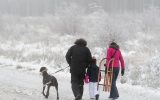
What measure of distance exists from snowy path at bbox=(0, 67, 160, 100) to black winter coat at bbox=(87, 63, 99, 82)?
3.38 feet

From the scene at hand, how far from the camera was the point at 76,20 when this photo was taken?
1692 inches

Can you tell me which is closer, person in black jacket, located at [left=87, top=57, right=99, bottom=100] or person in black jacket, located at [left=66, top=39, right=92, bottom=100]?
person in black jacket, located at [left=66, top=39, right=92, bottom=100]

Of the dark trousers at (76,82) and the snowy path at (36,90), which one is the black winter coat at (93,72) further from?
the snowy path at (36,90)

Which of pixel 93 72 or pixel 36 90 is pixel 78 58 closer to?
pixel 93 72

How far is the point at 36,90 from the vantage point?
12.6m

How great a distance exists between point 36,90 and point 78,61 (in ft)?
8.94

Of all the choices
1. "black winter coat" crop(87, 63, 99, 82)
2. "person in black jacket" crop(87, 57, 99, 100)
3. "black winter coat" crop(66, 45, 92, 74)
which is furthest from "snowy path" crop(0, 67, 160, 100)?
"black winter coat" crop(66, 45, 92, 74)

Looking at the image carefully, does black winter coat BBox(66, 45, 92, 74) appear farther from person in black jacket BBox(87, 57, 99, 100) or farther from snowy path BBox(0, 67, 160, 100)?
snowy path BBox(0, 67, 160, 100)

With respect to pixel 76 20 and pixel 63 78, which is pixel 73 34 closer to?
pixel 76 20

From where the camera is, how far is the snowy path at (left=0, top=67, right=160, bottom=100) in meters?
11.6

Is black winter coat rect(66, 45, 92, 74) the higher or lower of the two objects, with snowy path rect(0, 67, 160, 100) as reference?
higher

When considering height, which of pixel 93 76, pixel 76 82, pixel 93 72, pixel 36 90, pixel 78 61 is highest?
pixel 78 61

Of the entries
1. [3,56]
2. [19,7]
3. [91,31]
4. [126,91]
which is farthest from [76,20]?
[19,7]

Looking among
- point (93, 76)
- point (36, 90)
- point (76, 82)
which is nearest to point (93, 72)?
point (93, 76)
